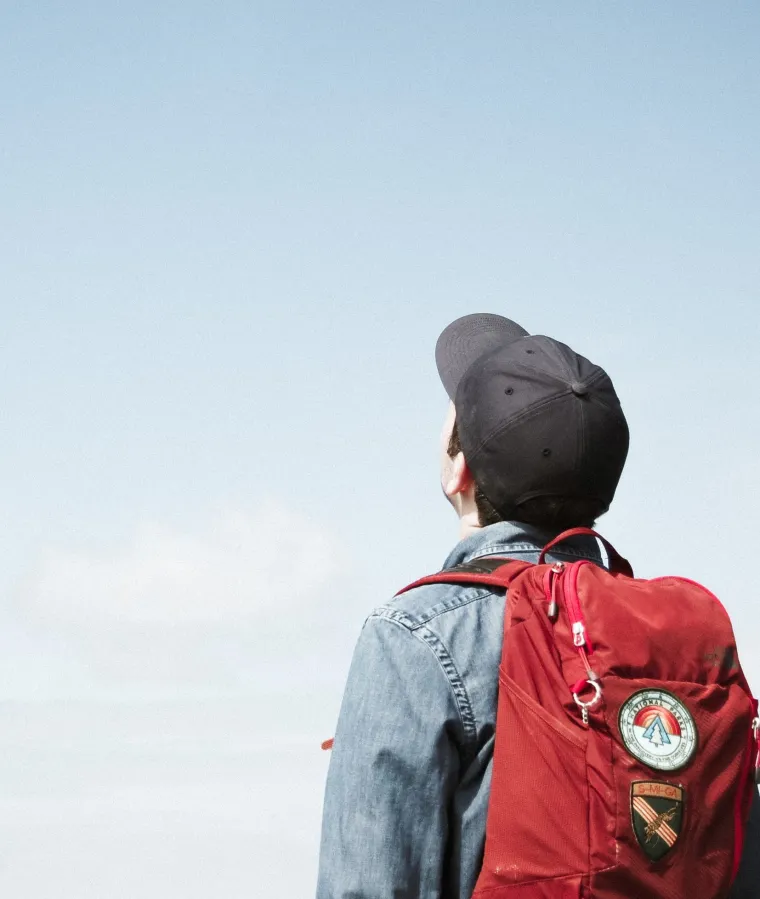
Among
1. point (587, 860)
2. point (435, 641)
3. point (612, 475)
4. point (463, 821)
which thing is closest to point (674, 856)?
point (587, 860)

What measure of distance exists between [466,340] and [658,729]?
1.59m

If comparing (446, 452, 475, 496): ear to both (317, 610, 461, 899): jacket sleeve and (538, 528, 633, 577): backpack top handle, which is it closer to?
(538, 528, 633, 577): backpack top handle

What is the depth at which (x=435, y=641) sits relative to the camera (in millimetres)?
2773

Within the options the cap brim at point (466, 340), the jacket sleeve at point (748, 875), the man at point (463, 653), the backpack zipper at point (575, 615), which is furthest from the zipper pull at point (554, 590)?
the cap brim at point (466, 340)

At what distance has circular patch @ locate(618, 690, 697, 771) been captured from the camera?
2.68 meters

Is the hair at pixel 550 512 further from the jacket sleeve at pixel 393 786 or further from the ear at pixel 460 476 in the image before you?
the jacket sleeve at pixel 393 786

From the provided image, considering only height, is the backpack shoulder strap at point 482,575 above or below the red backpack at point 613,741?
above

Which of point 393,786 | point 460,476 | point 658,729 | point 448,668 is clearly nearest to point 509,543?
point 460,476

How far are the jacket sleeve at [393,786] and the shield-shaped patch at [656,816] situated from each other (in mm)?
409

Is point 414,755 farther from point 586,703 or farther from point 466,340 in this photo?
point 466,340

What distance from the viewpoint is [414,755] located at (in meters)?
2.66

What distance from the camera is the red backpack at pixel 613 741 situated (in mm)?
2602

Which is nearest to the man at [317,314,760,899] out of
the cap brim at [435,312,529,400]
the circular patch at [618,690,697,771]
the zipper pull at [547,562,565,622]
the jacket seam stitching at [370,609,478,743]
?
the jacket seam stitching at [370,609,478,743]

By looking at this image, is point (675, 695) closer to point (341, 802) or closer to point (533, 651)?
point (533, 651)
